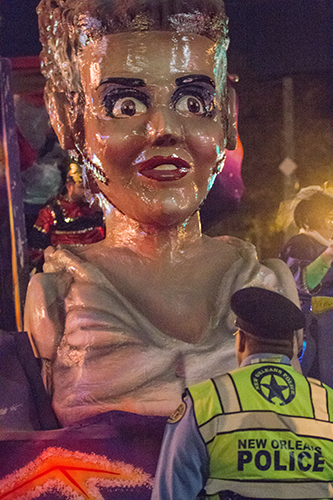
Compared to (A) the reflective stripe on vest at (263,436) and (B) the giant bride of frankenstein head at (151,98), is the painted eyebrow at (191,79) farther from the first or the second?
(A) the reflective stripe on vest at (263,436)

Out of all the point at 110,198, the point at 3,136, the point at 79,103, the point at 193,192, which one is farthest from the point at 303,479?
the point at 3,136

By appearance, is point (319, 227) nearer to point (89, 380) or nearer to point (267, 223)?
point (267, 223)

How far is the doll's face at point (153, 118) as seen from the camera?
4.87ft

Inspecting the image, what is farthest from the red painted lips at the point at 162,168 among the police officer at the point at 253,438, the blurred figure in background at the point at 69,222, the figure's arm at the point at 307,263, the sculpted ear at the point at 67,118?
the blurred figure in background at the point at 69,222

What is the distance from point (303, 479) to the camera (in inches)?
44.7

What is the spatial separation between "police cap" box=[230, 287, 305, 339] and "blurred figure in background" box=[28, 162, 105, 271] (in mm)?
1407

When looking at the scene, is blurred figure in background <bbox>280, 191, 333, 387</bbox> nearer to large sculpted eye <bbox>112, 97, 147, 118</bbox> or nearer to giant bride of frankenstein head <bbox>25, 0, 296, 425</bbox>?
giant bride of frankenstein head <bbox>25, 0, 296, 425</bbox>

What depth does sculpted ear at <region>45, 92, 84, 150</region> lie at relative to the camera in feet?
5.40

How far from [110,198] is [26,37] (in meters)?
0.84

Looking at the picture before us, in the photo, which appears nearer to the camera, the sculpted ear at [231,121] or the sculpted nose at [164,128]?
the sculpted nose at [164,128]

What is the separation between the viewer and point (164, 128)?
1.45 meters

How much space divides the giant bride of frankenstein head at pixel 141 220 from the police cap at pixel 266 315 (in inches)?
10.7

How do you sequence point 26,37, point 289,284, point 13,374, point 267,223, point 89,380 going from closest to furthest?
point 89,380 → point 13,374 → point 289,284 → point 26,37 → point 267,223

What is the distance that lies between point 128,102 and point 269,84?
0.79 m
